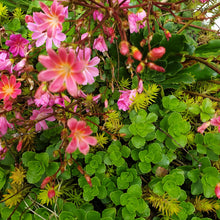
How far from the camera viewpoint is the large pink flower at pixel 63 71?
2.05 ft

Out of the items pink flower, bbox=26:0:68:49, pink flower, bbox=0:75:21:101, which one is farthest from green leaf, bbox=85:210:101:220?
pink flower, bbox=26:0:68:49

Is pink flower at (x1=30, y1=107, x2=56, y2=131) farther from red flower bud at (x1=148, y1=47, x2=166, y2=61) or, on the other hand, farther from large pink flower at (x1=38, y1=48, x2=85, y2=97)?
red flower bud at (x1=148, y1=47, x2=166, y2=61)

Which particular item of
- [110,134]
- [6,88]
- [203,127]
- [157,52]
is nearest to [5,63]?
[6,88]

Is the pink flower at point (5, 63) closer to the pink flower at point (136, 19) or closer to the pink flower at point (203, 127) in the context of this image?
the pink flower at point (136, 19)

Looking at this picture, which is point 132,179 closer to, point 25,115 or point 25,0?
point 25,115

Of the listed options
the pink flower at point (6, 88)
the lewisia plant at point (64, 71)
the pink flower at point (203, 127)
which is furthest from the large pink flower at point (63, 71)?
the pink flower at point (203, 127)

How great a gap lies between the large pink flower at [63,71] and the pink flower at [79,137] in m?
0.10

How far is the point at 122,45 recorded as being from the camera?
2.18 ft

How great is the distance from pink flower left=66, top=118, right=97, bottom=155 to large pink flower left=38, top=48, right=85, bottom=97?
0.32 ft

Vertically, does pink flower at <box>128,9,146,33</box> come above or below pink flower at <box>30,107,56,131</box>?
above

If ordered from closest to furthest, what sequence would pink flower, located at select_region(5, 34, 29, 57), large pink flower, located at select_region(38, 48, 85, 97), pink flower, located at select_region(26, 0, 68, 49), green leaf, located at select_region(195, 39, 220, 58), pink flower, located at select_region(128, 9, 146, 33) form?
large pink flower, located at select_region(38, 48, 85, 97)
pink flower, located at select_region(26, 0, 68, 49)
pink flower, located at select_region(128, 9, 146, 33)
pink flower, located at select_region(5, 34, 29, 57)
green leaf, located at select_region(195, 39, 220, 58)

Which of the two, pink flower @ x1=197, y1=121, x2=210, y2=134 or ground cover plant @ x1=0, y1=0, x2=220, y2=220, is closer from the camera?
ground cover plant @ x1=0, y1=0, x2=220, y2=220

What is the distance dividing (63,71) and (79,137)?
8.7 inches

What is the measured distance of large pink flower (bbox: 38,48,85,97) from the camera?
2.05ft
